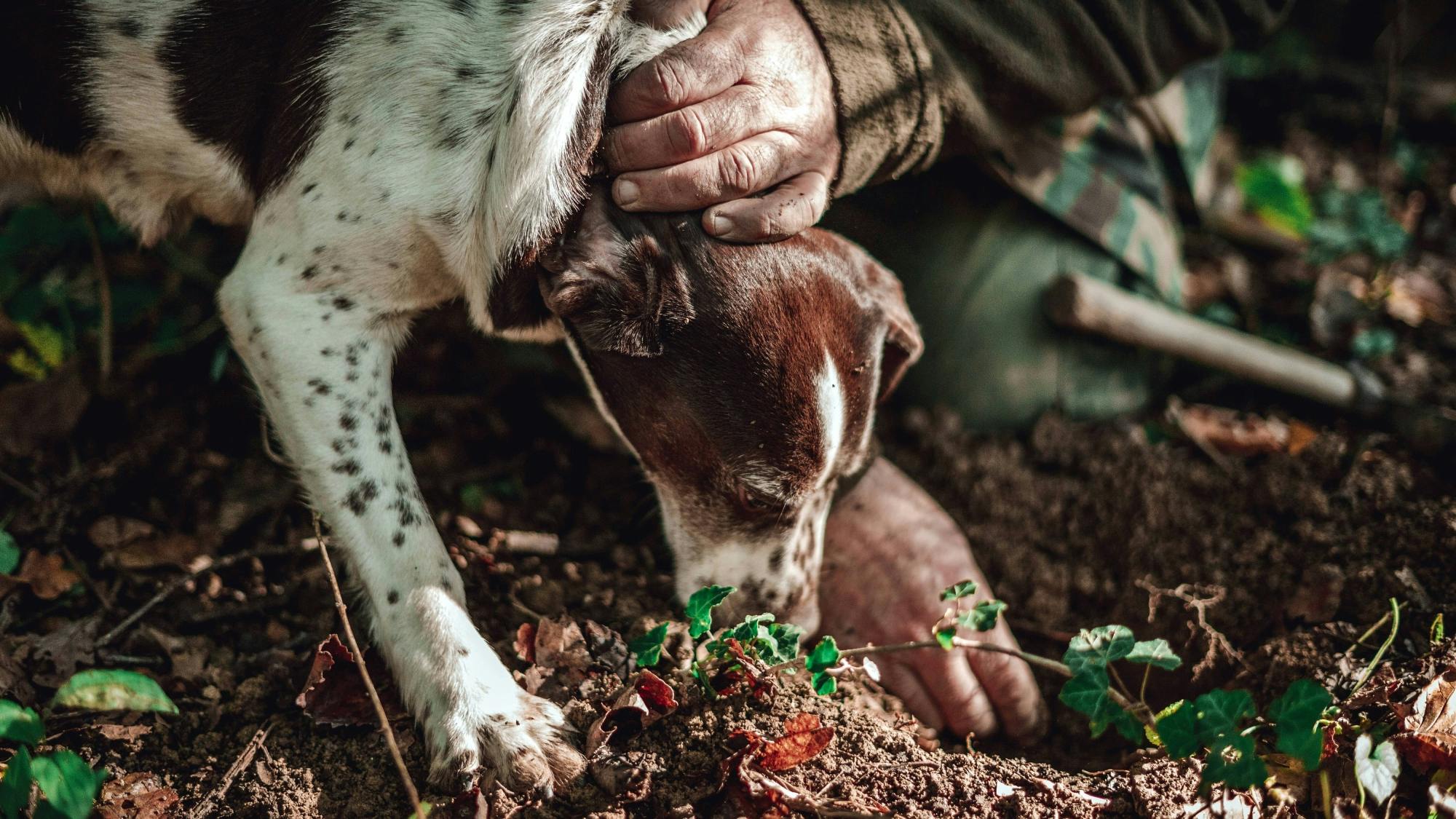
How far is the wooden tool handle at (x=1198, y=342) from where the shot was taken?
3393 millimetres

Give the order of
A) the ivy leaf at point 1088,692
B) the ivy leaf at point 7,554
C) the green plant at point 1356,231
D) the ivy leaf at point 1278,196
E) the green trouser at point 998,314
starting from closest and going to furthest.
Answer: the ivy leaf at point 1088,692 < the ivy leaf at point 7,554 < the green trouser at point 998,314 < the green plant at point 1356,231 < the ivy leaf at point 1278,196

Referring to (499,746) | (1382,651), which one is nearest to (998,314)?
(1382,651)

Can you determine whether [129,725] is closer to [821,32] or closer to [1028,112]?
[821,32]

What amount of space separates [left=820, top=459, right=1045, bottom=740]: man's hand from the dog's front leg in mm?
883

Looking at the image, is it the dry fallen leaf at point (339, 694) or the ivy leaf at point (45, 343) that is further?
the ivy leaf at point (45, 343)

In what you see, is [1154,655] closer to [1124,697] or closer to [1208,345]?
[1124,697]

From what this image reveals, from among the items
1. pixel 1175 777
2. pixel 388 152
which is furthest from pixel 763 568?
pixel 388 152

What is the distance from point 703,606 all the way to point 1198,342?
209cm

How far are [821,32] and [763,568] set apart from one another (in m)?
1.30

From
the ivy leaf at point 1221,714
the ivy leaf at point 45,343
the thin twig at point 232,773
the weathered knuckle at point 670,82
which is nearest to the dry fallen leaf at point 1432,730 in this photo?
the ivy leaf at point 1221,714

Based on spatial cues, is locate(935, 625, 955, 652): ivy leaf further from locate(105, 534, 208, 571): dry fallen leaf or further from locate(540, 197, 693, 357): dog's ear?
locate(105, 534, 208, 571): dry fallen leaf

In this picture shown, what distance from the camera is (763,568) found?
8.50ft

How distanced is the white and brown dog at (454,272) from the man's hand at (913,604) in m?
0.19

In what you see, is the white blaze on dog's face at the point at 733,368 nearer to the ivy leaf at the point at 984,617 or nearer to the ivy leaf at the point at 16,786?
the ivy leaf at the point at 984,617
